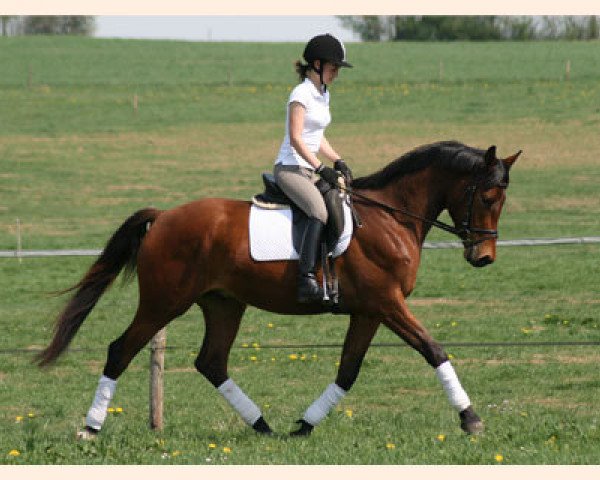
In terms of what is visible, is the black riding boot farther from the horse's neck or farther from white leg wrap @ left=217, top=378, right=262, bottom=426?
white leg wrap @ left=217, top=378, right=262, bottom=426

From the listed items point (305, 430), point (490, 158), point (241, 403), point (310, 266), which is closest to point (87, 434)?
point (241, 403)

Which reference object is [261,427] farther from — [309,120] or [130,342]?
[309,120]

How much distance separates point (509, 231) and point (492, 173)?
20.1 m

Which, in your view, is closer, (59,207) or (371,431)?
(371,431)

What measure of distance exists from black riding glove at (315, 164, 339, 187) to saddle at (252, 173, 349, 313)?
0.08 meters

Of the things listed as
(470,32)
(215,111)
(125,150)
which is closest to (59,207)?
(125,150)

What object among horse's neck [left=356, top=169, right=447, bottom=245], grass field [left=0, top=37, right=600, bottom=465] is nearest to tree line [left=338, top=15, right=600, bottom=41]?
grass field [left=0, top=37, right=600, bottom=465]

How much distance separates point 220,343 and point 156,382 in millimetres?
682

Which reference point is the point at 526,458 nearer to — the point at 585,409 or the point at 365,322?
the point at 365,322

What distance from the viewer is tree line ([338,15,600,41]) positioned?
279 ft

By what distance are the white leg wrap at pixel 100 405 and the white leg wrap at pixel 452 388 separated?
8.19 ft

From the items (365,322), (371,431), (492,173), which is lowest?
(371,431)

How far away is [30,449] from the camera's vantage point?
9.34 metres

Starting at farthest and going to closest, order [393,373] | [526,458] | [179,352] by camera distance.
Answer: [179,352], [393,373], [526,458]
